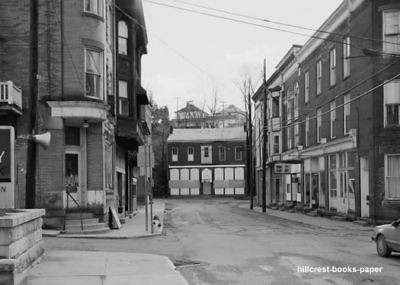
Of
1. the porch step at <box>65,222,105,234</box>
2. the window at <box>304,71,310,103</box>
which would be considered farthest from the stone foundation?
the window at <box>304,71,310,103</box>

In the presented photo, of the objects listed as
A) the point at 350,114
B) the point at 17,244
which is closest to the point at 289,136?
the point at 350,114

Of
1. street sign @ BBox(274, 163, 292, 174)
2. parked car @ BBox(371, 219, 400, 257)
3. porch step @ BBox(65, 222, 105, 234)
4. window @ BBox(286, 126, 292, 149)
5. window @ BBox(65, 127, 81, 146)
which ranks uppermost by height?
window @ BBox(286, 126, 292, 149)

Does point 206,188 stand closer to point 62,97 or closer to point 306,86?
point 306,86

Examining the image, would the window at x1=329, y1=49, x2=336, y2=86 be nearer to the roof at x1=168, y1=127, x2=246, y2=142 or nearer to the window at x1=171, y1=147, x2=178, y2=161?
the roof at x1=168, y1=127, x2=246, y2=142

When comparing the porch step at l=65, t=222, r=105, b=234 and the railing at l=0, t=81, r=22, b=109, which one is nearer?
the railing at l=0, t=81, r=22, b=109

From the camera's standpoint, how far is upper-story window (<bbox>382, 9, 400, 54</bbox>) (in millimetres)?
27641

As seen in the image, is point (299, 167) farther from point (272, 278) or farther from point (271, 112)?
point (272, 278)

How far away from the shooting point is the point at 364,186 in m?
29.2

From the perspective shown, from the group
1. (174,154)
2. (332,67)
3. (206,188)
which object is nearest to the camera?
(332,67)

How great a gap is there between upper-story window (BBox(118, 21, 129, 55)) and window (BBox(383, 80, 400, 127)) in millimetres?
13378

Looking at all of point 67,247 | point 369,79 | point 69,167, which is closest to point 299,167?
point 369,79

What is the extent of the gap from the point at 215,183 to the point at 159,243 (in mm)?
63245

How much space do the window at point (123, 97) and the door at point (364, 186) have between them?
478 inches

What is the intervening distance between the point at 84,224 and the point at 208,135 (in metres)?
62.7
